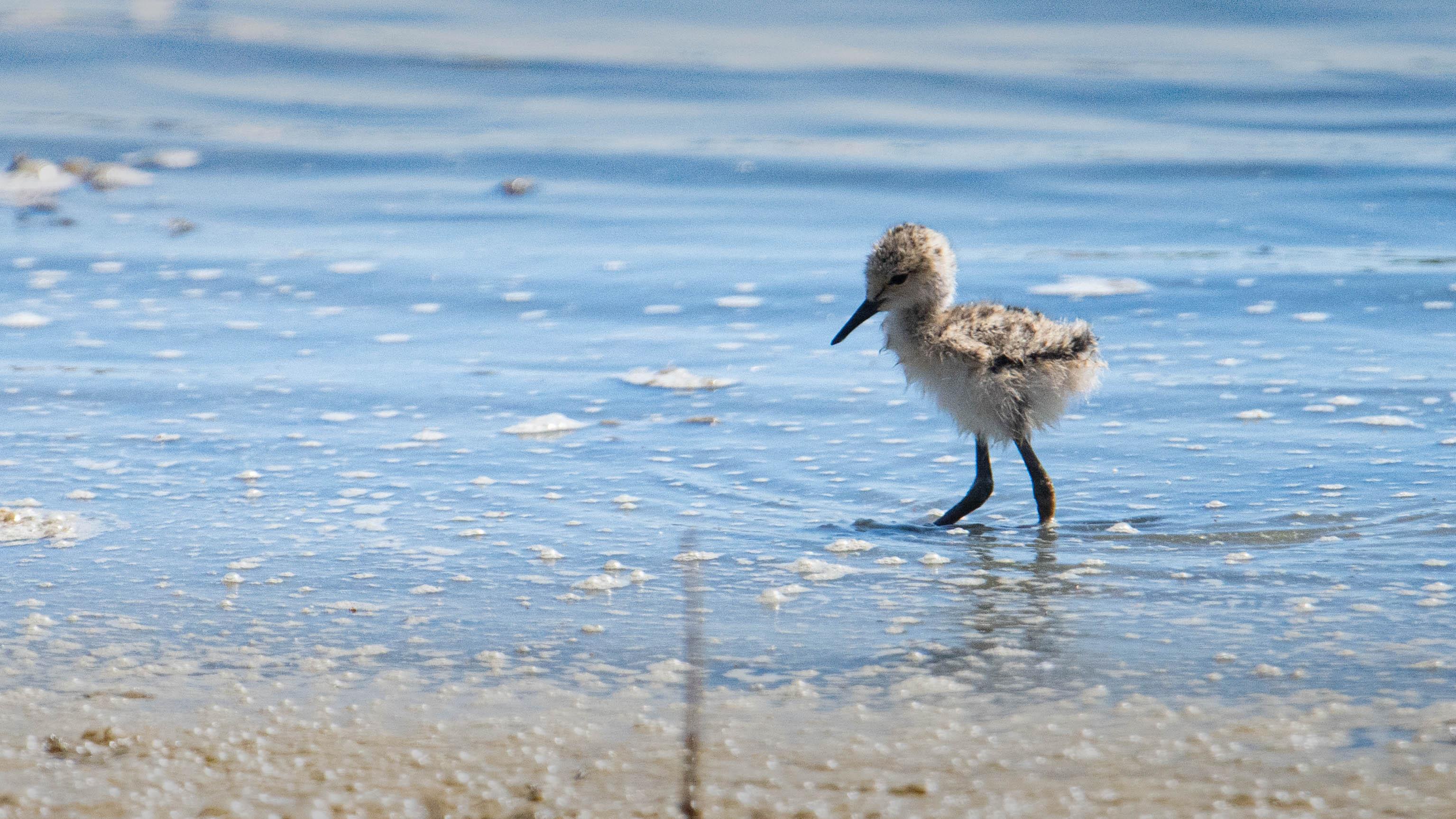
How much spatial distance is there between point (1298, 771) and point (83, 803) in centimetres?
229

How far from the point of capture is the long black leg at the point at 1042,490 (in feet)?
16.2

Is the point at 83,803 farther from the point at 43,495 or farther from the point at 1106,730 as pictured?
the point at 43,495

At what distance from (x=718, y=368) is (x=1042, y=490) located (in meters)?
2.55

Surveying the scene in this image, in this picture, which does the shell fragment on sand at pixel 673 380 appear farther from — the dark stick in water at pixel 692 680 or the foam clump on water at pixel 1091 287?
Answer: the foam clump on water at pixel 1091 287

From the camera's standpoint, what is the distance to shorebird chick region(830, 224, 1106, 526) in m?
5.10

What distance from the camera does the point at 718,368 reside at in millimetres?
7258

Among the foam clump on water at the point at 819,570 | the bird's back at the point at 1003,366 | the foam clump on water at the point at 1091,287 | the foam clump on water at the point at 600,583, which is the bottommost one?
the foam clump on water at the point at 600,583

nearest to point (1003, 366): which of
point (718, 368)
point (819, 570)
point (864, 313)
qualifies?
point (864, 313)

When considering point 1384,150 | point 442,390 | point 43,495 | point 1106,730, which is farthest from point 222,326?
point 1384,150

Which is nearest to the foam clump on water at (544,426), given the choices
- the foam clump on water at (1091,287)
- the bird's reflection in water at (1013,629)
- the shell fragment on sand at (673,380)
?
the shell fragment on sand at (673,380)

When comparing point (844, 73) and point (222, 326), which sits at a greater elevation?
point (844, 73)

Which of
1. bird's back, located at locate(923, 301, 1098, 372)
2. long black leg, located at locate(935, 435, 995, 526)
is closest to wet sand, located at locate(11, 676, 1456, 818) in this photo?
long black leg, located at locate(935, 435, 995, 526)

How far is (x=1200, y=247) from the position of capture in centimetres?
984

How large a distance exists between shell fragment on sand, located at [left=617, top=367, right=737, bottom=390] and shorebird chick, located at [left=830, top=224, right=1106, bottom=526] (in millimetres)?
1557
